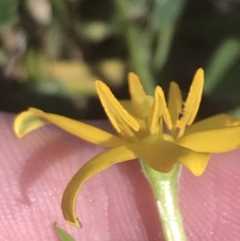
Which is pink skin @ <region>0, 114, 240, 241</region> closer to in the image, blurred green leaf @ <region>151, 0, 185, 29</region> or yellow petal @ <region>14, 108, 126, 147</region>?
yellow petal @ <region>14, 108, 126, 147</region>

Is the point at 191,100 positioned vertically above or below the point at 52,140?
above

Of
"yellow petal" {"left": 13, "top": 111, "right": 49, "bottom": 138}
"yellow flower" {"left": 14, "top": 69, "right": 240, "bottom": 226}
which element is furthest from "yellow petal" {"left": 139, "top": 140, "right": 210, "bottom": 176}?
"yellow petal" {"left": 13, "top": 111, "right": 49, "bottom": 138}

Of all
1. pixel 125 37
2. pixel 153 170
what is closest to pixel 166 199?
pixel 153 170

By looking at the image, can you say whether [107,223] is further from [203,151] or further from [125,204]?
[203,151]

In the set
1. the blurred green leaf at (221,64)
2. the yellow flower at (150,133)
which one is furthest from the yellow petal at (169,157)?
the blurred green leaf at (221,64)

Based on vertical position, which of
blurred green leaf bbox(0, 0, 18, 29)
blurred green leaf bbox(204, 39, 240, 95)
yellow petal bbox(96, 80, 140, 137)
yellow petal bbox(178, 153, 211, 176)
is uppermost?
yellow petal bbox(178, 153, 211, 176)

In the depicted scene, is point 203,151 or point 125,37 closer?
point 203,151

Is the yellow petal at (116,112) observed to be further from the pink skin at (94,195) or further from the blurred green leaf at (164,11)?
the blurred green leaf at (164,11)
